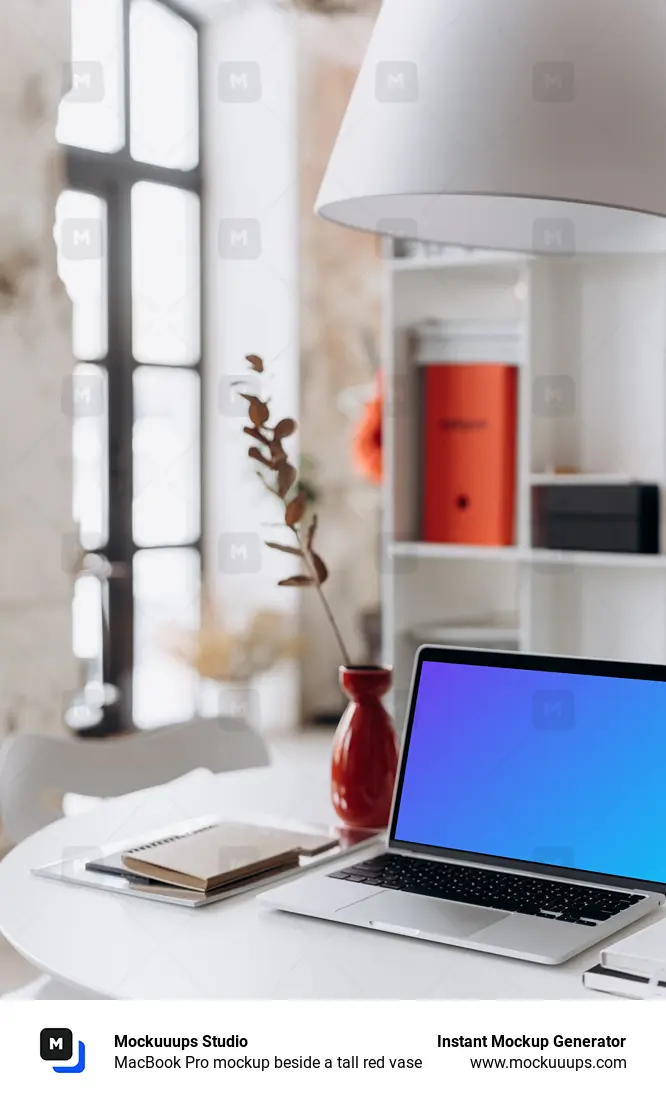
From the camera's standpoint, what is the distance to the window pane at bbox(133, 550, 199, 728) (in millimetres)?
4406

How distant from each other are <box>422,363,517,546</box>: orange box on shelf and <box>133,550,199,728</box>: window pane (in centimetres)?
194

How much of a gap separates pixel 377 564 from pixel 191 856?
12.5 feet

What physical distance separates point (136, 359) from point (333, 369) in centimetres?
97

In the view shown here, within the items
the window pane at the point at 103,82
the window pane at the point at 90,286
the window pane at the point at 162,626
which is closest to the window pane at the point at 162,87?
the window pane at the point at 103,82

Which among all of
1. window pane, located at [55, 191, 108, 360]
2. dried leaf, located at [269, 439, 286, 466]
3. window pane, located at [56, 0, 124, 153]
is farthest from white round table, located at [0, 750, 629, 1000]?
window pane, located at [55, 191, 108, 360]

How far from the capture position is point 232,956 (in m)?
1.07

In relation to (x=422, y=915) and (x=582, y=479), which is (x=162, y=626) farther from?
(x=422, y=915)

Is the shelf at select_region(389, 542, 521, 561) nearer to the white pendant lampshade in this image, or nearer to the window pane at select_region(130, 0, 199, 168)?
the white pendant lampshade

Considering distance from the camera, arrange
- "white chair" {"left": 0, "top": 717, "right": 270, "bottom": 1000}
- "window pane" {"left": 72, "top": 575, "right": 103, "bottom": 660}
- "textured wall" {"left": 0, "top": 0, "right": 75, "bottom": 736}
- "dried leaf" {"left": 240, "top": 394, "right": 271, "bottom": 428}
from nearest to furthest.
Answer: "dried leaf" {"left": 240, "top": 394, "right": 271, "bottom": 428}, "white chair" {"left": 0, "top": 717, "right": 270, "bottom": 1000}, "textured wall" {"left": 0, "top": 0, "right": 75, "bottom": 736}, "window pane" {"left": 72, "top": 575, "right": 103, "bottom": 660}

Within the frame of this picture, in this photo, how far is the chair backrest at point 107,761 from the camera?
5.88 ft

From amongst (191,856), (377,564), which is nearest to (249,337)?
(377,564)
